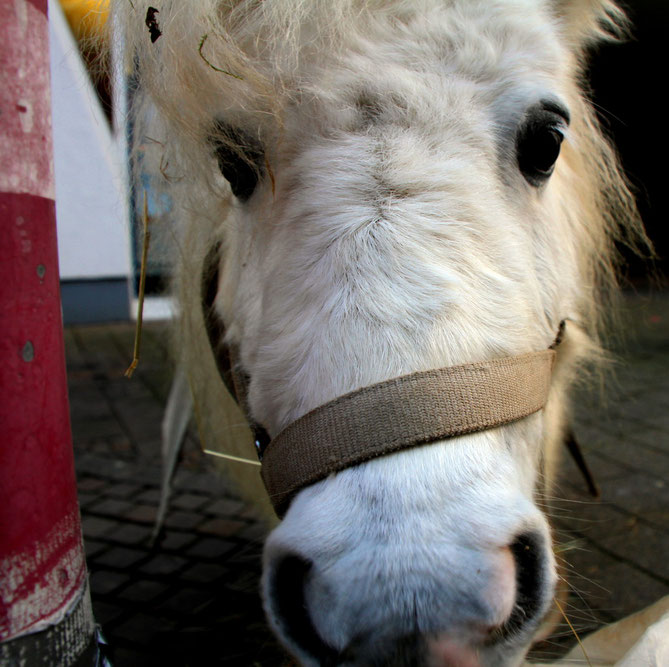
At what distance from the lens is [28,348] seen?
3.08 ft

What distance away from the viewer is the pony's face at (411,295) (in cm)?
80

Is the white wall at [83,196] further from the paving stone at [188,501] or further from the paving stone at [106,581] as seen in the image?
the paving stone at [106,581]

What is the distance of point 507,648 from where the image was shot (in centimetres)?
88

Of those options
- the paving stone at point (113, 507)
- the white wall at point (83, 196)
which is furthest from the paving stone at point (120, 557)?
the white wall at point (83, 196)

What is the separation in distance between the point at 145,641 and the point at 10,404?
1582 mm

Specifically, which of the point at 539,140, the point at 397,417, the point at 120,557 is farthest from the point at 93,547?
the point at 539,140

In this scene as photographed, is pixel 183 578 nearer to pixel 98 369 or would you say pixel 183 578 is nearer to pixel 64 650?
pixel 64 650

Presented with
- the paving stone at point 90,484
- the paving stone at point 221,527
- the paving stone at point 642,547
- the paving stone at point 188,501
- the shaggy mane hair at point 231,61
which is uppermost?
the shaggy mane hair at point 231,61

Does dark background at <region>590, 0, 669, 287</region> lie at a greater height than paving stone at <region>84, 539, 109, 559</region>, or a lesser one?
greater

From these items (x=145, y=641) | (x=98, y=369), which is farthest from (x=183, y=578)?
(x=98, y=369)

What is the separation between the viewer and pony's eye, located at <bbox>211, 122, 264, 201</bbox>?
4.26 feet

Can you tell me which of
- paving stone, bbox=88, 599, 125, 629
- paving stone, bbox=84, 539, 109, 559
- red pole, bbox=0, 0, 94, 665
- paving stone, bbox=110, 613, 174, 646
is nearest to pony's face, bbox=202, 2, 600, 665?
red pole, bbox=0, 0, 94, 665

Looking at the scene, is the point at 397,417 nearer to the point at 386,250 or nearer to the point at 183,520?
the point at 386,250

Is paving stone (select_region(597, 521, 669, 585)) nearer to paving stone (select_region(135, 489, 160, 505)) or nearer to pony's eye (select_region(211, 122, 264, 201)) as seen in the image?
pony's eye (select_region(211, 122, 264, 201))
